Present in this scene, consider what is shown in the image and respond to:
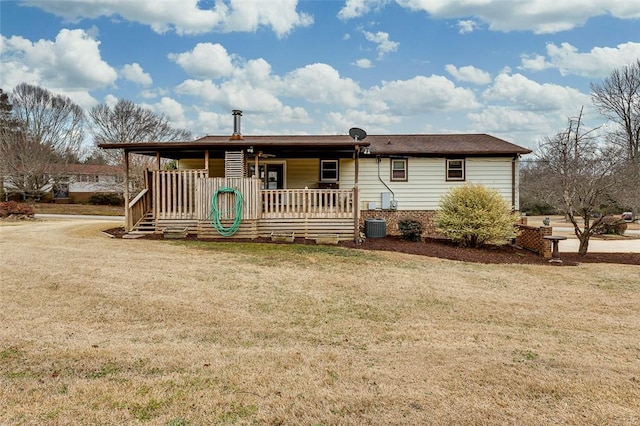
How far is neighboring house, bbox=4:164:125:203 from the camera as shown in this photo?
3372cm

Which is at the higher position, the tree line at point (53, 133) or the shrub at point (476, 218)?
the tree line at point (53, 133)

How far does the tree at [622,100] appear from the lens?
3017cm

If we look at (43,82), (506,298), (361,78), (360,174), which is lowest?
(506,298)

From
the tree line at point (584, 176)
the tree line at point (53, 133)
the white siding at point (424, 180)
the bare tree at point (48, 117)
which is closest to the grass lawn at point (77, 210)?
the tree line at point (53, 133)

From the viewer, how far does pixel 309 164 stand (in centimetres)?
1552

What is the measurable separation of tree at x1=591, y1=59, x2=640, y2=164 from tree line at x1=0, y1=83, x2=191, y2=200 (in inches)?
1368

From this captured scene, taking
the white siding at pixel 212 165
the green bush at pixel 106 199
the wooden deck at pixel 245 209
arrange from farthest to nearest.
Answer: the green bush at pixel 106 199, the white siding at pixel 212 165, the wooden deck at pixel 245 209

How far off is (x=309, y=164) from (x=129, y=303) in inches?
407

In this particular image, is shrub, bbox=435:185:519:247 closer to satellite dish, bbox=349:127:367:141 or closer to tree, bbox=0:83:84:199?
satellite dish, bbox=349:127:367:141

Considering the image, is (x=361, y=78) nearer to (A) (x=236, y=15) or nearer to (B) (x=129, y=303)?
(A) (x=236, y=15)

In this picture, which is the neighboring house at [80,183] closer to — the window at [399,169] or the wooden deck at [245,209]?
the wooden deck at [245,209]

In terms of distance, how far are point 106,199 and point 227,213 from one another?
27.4 m

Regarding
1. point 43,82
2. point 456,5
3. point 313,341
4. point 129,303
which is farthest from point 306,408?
point 43,82

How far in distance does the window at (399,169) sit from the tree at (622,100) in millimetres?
23898
